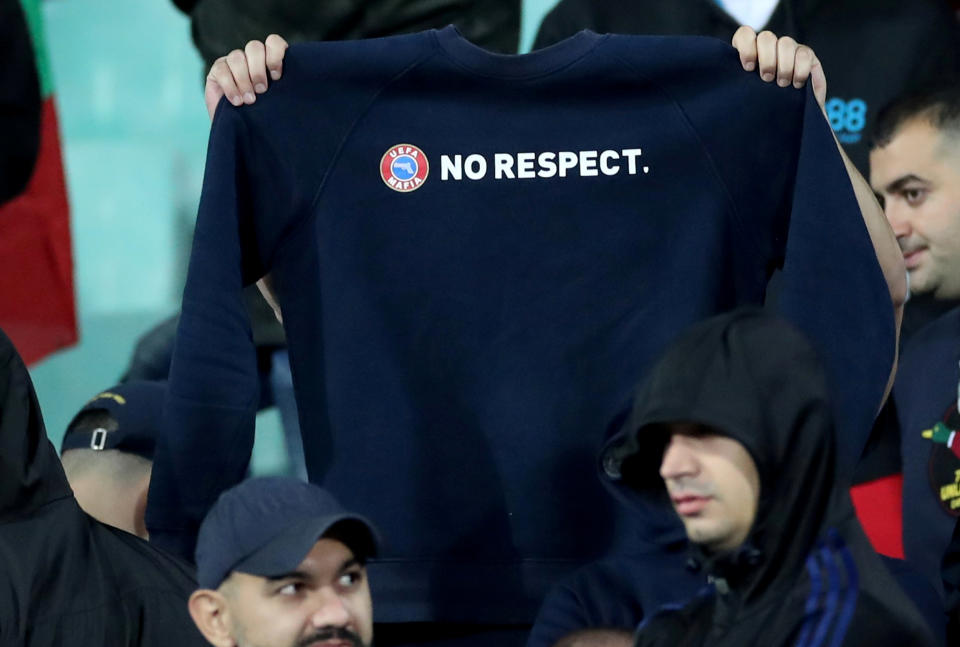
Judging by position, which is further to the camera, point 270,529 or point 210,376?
point 210,376

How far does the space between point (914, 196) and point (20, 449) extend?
1.77 meters

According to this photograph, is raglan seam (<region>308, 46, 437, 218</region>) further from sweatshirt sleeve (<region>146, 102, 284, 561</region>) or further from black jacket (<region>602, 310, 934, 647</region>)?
black jacket (<region>602, 310, 934, 647</region>)

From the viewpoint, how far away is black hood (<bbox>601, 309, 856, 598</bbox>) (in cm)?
201

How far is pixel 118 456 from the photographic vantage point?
11.0ft

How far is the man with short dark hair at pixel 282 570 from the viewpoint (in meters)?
2.21

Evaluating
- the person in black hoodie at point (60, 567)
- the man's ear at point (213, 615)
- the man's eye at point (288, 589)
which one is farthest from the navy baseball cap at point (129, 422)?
the man's eye at point (288, 589)

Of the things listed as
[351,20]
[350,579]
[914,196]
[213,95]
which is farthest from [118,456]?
[914,196]

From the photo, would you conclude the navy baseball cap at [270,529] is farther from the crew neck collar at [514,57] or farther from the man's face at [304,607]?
the crew neck collar at [514,57]

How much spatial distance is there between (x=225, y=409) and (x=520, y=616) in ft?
1.77

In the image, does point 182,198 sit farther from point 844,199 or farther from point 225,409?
point 844,199

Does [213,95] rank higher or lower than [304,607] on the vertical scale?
higher

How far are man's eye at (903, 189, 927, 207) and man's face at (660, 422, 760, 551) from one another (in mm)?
1439

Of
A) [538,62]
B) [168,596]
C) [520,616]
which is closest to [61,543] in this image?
[168,596]

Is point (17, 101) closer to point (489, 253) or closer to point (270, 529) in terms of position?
point (489, 253)
